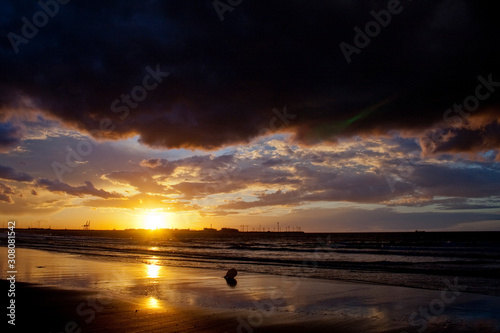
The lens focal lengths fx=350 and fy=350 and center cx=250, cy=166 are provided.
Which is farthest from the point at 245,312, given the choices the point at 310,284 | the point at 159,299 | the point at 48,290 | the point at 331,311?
the point at 48,290

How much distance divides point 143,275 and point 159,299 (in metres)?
9.82

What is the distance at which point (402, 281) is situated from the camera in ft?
72.1

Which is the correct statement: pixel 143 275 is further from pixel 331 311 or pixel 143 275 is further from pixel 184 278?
pixel 331 311

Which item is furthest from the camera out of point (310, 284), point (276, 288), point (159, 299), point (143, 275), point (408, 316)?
point (143, 275)

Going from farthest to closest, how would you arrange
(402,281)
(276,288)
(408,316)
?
1. (402,281)
2. (276,288)
3. (408,316)

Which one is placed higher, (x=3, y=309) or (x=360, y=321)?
(x=3, y=309)

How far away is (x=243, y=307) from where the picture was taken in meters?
13.8
